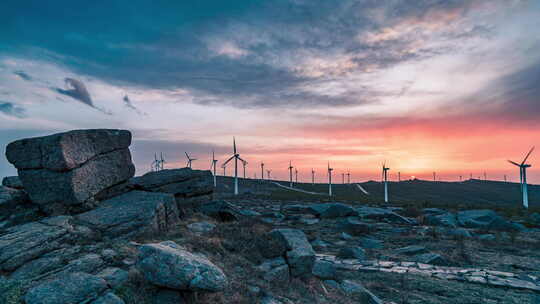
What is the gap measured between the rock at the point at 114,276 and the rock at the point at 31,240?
307 centimetres

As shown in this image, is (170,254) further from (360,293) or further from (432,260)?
(432,260)

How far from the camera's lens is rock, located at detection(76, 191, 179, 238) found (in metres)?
13.7

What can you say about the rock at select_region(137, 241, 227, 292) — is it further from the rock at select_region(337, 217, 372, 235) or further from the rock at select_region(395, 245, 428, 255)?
the rock at select_region(337, 217, 372, 235)

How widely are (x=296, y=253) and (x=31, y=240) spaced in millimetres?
10294

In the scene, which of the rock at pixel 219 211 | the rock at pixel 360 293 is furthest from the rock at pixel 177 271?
the rock at pixel 219 211

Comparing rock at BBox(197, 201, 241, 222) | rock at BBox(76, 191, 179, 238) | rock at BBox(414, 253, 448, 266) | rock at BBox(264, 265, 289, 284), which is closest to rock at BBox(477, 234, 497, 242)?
rock at BBox(414, 253, 448, 266)

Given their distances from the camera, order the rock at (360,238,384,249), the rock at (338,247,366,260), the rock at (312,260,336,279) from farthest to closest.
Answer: the rock at (360,238,384,249), the rock at (338,247,366,260), the rock at (312,260,336,279)

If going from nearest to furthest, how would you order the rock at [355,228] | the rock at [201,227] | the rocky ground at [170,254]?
the rocky ground at [170,254]
the rock at [201,227]
the rock at [355,228]

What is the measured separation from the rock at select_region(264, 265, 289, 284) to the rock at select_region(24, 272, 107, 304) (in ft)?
20.0

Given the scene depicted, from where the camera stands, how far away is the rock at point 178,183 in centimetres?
2027

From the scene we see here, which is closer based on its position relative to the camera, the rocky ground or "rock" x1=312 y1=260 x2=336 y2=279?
the rocky ground

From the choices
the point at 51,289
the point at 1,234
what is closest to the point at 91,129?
the point at 1,234

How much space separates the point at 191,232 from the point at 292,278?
5471 mm

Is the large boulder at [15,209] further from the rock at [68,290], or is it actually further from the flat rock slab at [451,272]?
the flat rock slab at [451,272]
